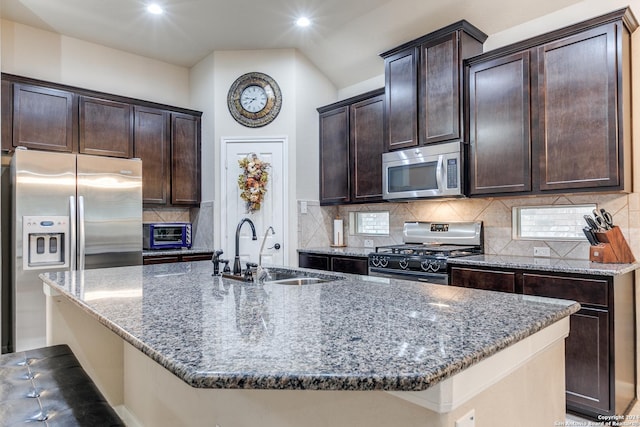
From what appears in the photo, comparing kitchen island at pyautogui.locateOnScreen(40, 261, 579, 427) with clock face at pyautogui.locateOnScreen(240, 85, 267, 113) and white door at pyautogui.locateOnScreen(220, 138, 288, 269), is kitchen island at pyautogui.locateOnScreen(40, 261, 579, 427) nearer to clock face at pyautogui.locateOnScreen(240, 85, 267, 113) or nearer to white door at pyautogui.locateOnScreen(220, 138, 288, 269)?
white door at pyautogui.locateOnScreen(220, 138, 288, 269)

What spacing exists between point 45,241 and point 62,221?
0.65ft

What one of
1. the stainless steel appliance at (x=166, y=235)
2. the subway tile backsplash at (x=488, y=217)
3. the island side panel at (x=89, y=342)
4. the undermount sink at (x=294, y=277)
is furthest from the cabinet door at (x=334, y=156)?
the island side panel at (x=89, y=342)

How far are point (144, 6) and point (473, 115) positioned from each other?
3058 millimetres

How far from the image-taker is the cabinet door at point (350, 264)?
3695mm

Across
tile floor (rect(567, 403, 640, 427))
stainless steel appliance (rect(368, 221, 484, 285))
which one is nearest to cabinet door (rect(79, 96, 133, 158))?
stainless steel appliance (rect(368, 221, 484, 285))

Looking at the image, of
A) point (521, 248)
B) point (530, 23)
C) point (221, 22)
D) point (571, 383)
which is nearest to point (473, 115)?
point (530, 23)

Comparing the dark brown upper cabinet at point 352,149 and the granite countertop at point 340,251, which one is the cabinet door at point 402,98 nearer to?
the dark brown upper cabinet at point 352,149

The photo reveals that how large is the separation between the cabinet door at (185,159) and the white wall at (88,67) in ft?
1.47

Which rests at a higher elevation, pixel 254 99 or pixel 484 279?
pixel 254 99

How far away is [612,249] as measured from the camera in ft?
8.36

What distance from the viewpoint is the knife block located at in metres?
2.54

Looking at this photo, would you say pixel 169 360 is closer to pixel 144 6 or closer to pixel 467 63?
pixel 467 63

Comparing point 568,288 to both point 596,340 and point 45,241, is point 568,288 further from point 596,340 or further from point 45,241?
point 45,241

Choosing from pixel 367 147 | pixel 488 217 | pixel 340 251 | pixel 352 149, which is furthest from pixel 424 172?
pixel 340 251
